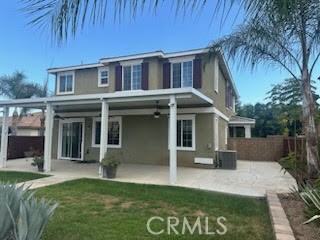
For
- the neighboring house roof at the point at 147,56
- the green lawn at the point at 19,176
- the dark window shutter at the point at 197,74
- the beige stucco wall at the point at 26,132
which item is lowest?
the green lawn at the point at 19,176

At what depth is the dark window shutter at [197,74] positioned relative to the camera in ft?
44.5

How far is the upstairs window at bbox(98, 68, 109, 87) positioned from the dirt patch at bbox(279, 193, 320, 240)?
11969 mm

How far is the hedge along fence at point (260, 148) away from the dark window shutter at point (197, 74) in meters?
6.47

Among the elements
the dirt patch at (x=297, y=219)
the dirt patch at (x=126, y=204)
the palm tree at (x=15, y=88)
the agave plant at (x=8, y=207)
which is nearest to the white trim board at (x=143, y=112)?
the dirt patch at (x=297, y=219)

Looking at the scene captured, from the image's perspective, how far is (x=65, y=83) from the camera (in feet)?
57.2

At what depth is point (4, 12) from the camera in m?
1.62

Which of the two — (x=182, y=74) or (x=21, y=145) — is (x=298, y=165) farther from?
(x=21, y=145)

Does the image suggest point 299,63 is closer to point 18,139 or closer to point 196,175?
point 196,175

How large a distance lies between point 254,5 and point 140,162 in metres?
13.9

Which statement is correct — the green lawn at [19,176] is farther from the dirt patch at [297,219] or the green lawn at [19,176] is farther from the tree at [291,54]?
the dirt patch at [297,219]

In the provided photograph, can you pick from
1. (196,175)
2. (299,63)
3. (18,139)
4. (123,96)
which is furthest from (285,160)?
(18,139)

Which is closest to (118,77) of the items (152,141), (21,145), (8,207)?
(152,141)

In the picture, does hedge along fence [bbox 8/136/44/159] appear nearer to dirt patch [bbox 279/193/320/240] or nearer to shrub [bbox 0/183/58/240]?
shrub [bbox 0/183/58/240]

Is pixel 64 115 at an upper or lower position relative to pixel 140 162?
upper
